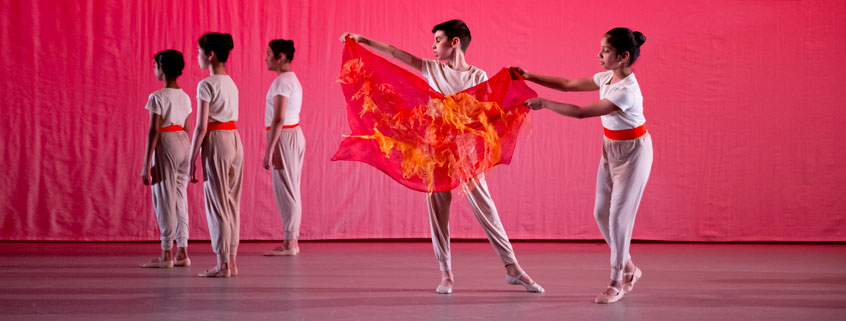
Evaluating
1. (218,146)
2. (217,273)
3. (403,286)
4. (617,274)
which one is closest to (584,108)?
(617,274)

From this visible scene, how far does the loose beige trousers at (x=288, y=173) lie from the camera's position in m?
5.63

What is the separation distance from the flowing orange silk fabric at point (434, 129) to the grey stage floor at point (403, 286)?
23.6 inches

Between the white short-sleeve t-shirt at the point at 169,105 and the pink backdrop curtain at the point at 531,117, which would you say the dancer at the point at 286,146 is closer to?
the white short-sleeve t-shirt at the point at 169,105

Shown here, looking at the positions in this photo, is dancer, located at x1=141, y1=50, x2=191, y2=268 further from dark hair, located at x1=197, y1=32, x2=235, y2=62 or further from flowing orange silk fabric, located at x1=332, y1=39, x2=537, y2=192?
flowing orange silk fabric, located at x1=332, y1=39, x2=537, y2=192

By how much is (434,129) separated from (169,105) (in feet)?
6.26

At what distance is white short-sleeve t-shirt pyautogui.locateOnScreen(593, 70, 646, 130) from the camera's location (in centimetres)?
361

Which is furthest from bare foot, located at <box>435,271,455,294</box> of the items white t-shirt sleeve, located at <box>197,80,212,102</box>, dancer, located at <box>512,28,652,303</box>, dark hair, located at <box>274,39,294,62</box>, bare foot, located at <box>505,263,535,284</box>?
dark hair, located at <box>274,39,294,62</box>

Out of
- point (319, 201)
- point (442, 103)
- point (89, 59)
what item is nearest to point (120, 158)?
point (89, 59)

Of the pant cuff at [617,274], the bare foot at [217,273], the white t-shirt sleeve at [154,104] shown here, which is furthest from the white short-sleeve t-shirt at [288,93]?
the pant cuff at [617,274]

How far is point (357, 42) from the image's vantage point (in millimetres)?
4039

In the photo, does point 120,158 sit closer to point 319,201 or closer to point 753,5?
point 319,201

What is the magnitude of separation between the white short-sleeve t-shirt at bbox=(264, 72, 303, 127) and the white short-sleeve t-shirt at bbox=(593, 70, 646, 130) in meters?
2.38

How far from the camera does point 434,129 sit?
12.5 feet

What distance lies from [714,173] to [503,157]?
12.1 ft
